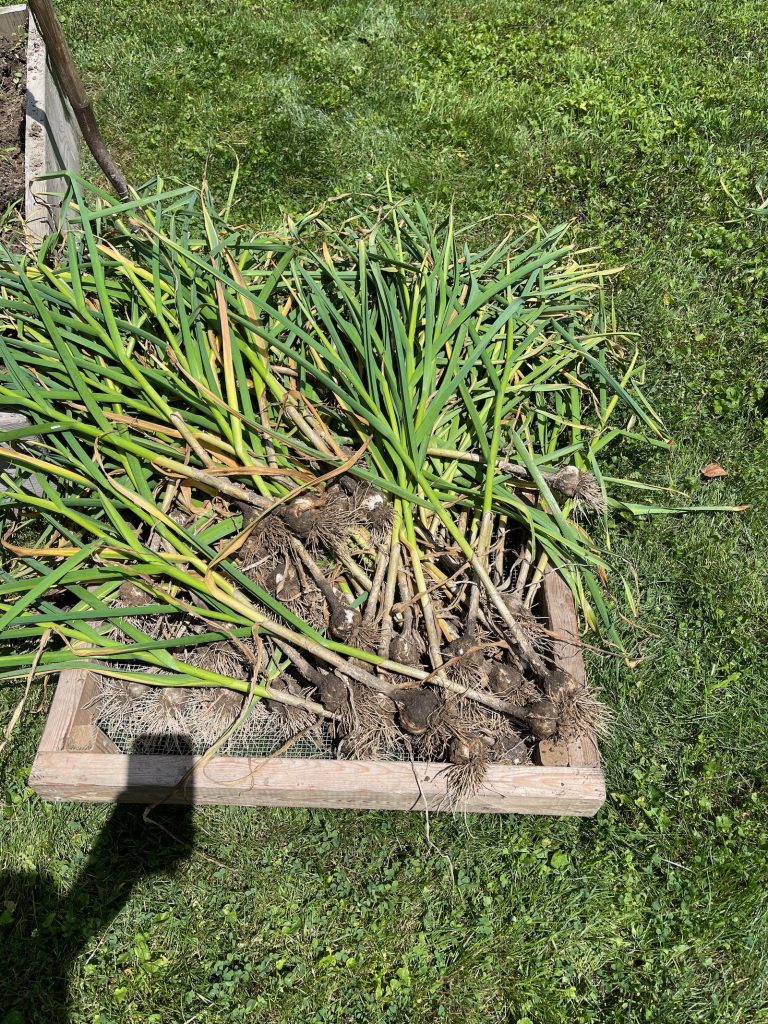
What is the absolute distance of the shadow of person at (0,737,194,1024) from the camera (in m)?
1.86

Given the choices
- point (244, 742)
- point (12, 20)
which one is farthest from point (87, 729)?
point (12, 20)

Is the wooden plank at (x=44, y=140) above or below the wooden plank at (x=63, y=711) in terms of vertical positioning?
above

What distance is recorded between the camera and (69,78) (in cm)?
275

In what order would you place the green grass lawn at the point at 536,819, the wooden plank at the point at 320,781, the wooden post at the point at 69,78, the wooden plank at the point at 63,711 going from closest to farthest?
the wooden plank at the point at 320,781 < the wooden plank at the point at 63,711 < the green grass lawn at the point at 536,819 < the wooden post at the point at 69,78

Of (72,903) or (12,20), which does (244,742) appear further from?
(12,20)

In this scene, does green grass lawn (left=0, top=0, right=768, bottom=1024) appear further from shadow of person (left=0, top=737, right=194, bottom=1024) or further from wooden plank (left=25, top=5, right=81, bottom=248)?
wooden plank (left=25, top=5, right=81, bottom=248)

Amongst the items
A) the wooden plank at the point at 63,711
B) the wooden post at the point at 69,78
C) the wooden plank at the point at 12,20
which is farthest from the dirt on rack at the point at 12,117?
the wooden plank at the point at 63,711

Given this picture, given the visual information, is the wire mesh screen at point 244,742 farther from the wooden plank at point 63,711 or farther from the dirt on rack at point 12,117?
the dirt on rack at point 12,117

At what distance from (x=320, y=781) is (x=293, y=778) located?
6 centimetres

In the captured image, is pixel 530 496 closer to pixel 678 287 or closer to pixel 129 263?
pixel 129 263

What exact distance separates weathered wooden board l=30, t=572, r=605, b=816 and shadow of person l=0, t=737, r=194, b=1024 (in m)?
0.06

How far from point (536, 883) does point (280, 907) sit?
0.70 meters

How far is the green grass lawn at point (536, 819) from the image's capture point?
1.87 meters

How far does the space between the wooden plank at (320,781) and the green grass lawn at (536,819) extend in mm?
219
